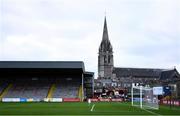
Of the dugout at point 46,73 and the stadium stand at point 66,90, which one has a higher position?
the dugout at point 46,73

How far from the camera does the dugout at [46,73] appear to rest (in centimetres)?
8694

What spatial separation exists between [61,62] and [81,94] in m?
8.01

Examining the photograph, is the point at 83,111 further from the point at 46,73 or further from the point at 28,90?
the point at 46,73

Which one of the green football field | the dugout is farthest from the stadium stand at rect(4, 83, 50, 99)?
the green football field

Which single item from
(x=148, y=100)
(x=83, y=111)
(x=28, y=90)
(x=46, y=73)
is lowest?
→ (x=83, y=111)

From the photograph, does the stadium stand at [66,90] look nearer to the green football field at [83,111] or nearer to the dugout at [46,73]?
the dugout at [46,73]

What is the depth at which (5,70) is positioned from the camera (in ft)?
301

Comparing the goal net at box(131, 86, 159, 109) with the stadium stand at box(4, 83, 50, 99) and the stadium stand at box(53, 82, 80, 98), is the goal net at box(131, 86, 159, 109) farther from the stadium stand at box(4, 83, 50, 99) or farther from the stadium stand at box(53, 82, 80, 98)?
the stadium stand at box(4, 83, 50, 99)

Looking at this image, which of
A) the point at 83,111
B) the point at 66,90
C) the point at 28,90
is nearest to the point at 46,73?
the point at 28,90

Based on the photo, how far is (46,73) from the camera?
3858 inches

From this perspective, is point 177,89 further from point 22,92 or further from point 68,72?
point 22,92

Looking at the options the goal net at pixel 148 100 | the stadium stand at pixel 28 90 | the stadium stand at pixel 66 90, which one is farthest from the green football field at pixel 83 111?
the stadium stand at pixel 66 90

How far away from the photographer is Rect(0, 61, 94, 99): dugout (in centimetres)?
8694

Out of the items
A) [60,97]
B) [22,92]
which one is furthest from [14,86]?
[60,97]
